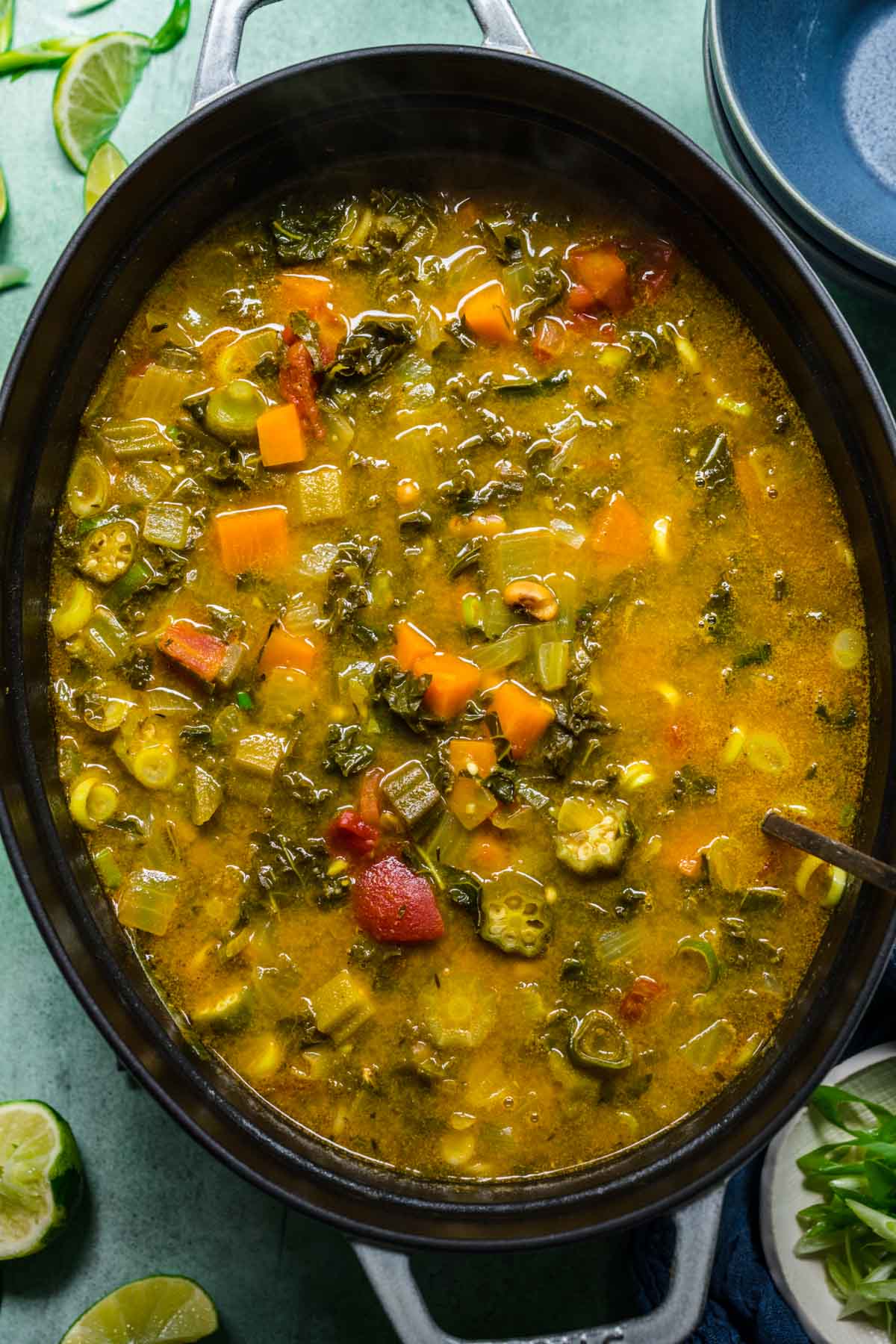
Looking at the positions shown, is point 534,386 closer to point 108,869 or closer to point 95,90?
point 95,90

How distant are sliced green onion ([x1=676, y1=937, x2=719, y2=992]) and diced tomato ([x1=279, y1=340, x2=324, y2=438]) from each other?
1.63 metres

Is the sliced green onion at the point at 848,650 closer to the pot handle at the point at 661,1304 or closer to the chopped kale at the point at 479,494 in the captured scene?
the chopped kale at the point at 479,494

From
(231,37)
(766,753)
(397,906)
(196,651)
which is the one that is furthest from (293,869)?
(231,37)

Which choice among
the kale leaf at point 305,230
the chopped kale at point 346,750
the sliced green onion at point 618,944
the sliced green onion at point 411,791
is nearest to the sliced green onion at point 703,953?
the sliced green onion at point 618,944

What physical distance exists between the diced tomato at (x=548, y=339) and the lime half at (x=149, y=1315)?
2.67 meters

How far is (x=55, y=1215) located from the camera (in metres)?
3.35

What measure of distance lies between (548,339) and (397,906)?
155cm

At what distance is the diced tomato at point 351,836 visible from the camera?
10.6 feet

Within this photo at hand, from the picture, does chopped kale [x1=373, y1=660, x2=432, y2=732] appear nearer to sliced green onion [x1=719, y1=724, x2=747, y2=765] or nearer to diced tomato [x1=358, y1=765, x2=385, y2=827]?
diced tomato [x1=358, y1=765, x2=385, y2=827]

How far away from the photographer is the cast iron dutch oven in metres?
2.99

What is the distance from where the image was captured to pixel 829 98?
3762 millimetres

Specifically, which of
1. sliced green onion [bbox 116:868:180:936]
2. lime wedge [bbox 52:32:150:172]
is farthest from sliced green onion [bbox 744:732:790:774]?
lime wedge [bbox 52:32:150:172]

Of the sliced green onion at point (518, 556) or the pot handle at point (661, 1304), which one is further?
the sliced green onion at point (518, 556)

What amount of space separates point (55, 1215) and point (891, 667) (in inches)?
103
